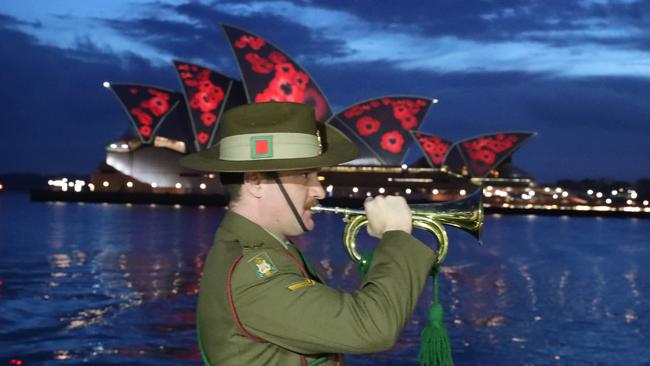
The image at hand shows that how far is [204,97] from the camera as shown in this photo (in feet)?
170

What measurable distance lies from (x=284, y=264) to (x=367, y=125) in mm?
52956

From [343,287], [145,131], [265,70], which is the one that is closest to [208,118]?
[145,131]

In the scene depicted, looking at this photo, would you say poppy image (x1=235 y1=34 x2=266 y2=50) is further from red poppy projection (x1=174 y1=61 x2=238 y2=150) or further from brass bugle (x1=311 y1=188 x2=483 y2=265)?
brass bugle (x1=311 y1=188 x2=483 y2=265)

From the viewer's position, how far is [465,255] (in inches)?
746

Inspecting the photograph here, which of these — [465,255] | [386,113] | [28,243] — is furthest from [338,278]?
[386,113]

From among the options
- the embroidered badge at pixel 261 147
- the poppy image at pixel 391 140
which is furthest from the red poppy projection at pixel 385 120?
the embroidered badge at pixel 261 147

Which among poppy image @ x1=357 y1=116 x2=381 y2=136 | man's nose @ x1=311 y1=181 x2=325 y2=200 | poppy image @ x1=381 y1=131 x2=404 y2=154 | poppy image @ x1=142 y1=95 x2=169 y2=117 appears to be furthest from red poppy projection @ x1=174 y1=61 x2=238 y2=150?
man's nose @ x1=311 y1=181 x2=325 y2=200

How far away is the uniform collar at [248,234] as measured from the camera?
1687 millimetres

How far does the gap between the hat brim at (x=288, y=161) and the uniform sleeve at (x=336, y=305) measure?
18 cm

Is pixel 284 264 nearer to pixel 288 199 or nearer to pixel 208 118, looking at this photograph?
pixel 288 199

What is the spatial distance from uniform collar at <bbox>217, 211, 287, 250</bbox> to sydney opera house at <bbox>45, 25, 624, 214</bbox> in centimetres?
4644

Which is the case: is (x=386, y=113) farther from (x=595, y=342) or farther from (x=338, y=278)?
(x=595, y=342)

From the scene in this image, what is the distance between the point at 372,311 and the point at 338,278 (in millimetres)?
11284

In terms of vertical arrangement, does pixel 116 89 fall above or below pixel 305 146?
above
